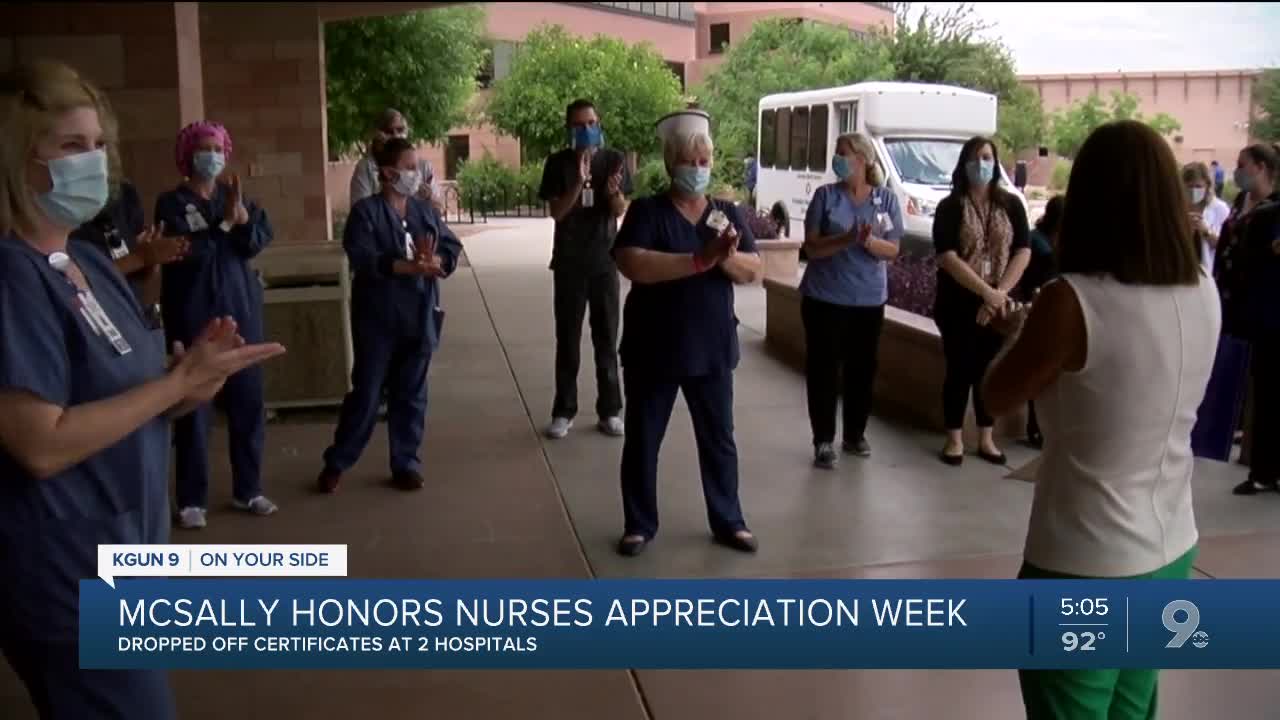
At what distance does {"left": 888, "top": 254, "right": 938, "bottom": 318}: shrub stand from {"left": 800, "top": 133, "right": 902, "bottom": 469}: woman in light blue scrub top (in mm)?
2988

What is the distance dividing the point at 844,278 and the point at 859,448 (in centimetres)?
101

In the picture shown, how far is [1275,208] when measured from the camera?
588cm

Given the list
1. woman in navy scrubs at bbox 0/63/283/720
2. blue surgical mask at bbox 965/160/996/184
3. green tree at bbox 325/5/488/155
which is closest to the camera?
woman in navy scrubs at bbox 0/63/283/720

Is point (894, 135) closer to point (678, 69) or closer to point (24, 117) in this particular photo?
point (678, 69)

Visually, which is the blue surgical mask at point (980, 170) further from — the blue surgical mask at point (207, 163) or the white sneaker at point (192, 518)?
the white sneaker at point (192, 518)

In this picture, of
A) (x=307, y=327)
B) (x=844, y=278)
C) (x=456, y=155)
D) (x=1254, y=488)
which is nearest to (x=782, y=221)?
(x=307, y=327)

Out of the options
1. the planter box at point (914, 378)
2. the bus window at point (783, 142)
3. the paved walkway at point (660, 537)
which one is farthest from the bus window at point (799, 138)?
the planter box at point (914, 378)

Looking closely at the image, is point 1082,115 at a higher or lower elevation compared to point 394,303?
higher

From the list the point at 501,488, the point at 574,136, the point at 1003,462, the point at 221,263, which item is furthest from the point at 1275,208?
the point at 221,263

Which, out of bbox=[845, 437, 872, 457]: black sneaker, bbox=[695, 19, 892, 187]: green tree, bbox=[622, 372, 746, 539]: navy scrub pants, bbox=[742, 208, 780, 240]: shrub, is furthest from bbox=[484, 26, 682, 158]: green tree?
bbox=[622, 372, 746, 539]: navy scrub pants

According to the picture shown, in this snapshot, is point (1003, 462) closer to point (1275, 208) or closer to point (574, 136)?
point (1275, 208)

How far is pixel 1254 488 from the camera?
5.98m

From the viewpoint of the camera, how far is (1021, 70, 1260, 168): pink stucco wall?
9812mm

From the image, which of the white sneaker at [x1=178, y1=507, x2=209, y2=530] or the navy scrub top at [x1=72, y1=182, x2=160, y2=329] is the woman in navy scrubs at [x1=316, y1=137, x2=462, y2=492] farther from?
the navy scrub top at [x1=72, y1=182, x2=160, y2=329]
